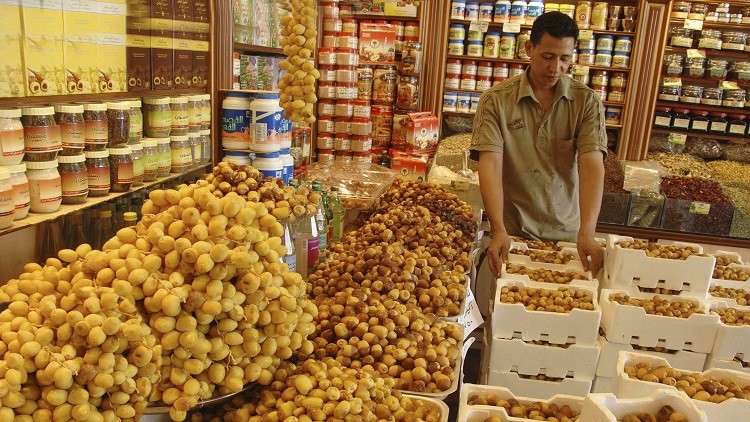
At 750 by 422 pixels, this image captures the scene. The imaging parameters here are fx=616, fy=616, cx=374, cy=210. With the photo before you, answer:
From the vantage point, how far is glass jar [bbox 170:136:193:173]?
218 cm

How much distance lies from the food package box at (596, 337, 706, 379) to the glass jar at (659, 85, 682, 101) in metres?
3.70

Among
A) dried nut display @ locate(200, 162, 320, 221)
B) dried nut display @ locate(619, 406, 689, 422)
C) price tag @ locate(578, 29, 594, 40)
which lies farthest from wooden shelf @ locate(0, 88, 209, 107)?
price tag @ locate(578, 29, 594, 40)

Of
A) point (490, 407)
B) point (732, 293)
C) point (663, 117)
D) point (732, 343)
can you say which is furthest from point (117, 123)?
point (663, 117)

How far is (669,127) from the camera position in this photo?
5141 millimetres

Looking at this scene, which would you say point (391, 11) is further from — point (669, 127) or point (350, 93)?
point (669, 127)

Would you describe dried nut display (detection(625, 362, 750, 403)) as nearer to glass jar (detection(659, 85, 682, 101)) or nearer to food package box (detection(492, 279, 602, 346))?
food package box (detection(492, 279, 602, 346))

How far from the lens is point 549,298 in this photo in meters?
1.94

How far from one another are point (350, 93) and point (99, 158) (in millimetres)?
2487

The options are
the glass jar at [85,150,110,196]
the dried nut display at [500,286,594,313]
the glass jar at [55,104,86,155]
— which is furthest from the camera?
the dried nut display at [500,286,594,313]

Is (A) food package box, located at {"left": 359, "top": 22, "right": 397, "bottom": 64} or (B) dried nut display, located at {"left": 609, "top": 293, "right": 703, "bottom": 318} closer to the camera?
(B) dried nut display, located at {"left": 609, "top": 293, "right": 703, "bottom": 318}

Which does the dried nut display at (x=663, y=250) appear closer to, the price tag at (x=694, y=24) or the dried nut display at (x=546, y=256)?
the dried nut display at (x=546, y=256)

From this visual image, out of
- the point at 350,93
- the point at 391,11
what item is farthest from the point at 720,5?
the point at 350,93

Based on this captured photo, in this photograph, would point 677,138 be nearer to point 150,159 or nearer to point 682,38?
point 682,38

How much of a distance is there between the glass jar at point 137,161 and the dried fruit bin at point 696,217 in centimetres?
311
